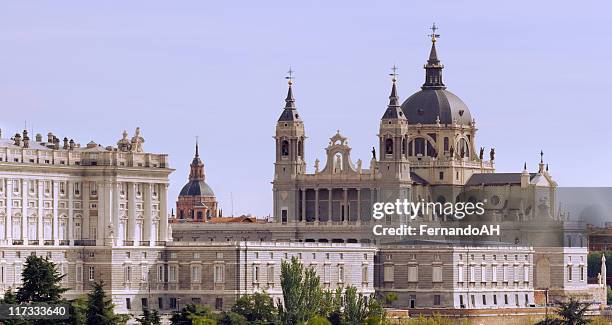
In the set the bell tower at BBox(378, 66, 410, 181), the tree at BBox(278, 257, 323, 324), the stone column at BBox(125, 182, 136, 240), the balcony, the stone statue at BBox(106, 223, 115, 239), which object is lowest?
the tree at BBox(278, 257, 323, 324)

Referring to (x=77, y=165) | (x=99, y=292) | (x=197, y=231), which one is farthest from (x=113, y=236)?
(x=197, y=231)

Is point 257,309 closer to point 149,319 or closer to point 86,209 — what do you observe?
point 149,319

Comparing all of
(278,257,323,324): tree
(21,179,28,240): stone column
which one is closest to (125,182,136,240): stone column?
(21,179,28,240): stone column

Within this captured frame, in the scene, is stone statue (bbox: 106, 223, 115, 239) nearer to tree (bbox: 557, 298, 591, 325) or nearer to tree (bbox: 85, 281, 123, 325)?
tree (bbox: 85, 281, 123, 325)

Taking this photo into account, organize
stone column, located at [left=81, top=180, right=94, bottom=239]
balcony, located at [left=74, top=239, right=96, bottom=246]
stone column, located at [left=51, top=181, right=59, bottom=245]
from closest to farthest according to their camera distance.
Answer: stone column, located at [left=51, top=181, right=59, bottom=245] < balcony, located at [left=74, top=239, right=96, bottom=246] < stone column, located at [left=81, top=180, right=94, bottom=239]

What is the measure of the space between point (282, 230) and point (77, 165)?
37394mm

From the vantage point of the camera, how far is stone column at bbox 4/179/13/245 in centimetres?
15688

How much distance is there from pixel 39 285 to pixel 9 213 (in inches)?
539

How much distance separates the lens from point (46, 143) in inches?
6516

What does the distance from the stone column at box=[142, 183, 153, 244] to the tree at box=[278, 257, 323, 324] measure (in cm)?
805

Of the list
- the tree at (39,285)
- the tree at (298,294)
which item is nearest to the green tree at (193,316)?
the tree at (39,285)

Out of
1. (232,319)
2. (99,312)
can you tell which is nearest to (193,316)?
(232,319)

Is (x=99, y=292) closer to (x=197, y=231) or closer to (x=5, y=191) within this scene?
(x=5, y=191)

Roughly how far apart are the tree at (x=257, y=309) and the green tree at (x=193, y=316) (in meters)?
3.25
